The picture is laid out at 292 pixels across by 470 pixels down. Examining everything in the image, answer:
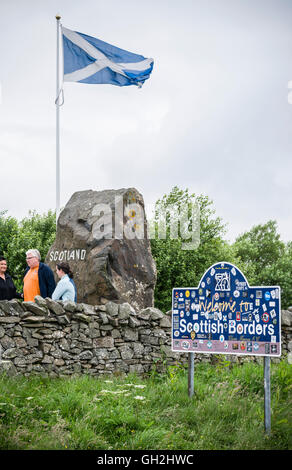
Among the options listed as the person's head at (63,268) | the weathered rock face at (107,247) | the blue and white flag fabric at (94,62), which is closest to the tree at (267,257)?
the blue and white flag fabric at (94,62)

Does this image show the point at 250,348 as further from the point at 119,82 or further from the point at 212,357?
the point at 119,82

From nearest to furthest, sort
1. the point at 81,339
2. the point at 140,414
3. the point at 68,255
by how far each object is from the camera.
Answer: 1. the point at 140,414
2. the point at 81,339
3. the point at 68,255

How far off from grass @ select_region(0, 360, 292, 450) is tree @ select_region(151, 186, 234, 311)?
1125 cm

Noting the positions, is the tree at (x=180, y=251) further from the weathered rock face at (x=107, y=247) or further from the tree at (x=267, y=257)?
the weathered rock face at (x=107, y=247)

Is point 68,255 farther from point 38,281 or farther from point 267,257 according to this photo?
point 267,257

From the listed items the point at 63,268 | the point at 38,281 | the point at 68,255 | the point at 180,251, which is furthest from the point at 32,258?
the point at 180,251

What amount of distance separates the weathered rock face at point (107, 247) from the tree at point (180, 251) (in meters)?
8.10

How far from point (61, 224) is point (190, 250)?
10.1m

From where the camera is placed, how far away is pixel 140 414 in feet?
18.9

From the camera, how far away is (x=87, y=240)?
973 centimetres

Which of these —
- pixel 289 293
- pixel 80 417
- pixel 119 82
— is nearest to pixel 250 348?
pixel 80 417

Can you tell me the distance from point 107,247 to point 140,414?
13.9ft

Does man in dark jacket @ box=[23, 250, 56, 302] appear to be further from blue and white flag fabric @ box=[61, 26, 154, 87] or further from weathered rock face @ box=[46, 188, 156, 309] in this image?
blue and white flag fabric @ box=[61, 26, 154, 87]
